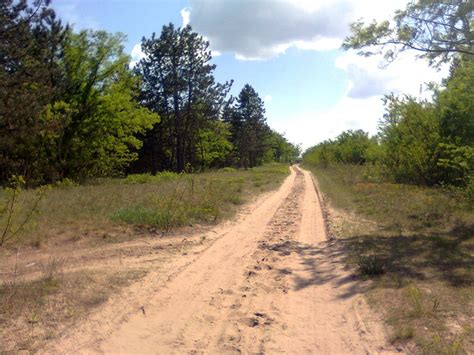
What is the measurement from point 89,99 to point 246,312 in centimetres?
2906

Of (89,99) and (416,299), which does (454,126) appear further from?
(89,99)

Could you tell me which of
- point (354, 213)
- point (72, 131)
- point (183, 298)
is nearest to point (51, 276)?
point (183, 298)

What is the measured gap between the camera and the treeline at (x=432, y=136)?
51.2 ft

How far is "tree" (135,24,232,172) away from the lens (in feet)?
140

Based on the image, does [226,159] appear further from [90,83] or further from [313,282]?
[313,282]

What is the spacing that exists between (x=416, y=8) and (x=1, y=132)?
10589mm

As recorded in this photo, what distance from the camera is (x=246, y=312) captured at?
5812mm

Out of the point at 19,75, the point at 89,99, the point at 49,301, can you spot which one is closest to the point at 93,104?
the point at 89,99

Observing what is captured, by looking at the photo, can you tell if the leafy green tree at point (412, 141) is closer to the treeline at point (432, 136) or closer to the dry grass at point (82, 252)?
the treeline at point (432, 136)

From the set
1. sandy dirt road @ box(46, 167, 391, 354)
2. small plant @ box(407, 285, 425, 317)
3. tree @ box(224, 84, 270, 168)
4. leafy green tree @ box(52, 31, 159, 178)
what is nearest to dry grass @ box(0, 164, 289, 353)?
sandy dirt road @ box(46, 167, 391, 354)

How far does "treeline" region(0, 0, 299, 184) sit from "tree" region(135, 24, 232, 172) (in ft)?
0.31

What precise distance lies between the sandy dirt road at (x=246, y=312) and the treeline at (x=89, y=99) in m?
6.18

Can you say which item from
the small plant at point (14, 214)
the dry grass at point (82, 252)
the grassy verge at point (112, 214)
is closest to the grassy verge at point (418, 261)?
the dry grass at point (82, 252)

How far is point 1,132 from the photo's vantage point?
37.8 ft
